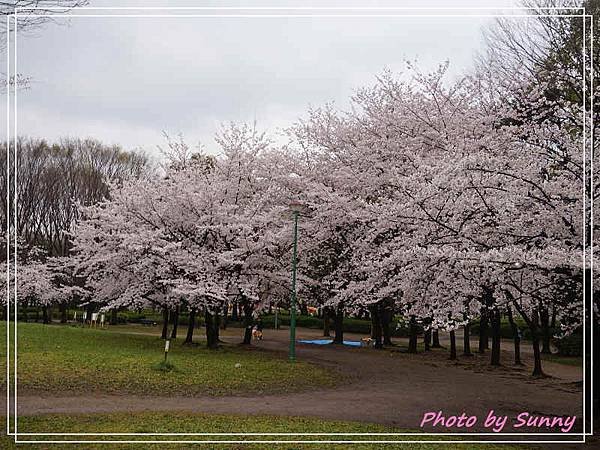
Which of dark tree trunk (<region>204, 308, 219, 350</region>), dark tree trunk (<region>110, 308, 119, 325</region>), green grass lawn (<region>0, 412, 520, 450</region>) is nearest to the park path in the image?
green grass lawn (<region>0, 412, 520, 450</region>)

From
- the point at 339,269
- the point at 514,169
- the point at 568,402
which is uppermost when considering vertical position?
the point at 514,169

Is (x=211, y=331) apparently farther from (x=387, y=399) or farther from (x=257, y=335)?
(x=387, y=399)

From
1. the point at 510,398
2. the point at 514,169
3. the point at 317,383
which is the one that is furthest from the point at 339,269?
the point at 514,169

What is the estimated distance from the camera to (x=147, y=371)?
1267 centimetres

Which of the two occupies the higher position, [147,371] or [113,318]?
[147,371]

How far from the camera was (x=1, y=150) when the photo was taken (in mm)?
9102

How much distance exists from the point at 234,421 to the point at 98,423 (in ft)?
5.72

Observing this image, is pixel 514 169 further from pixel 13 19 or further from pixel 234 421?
pixel 13 19

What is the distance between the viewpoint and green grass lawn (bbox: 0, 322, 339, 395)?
36.5 ft

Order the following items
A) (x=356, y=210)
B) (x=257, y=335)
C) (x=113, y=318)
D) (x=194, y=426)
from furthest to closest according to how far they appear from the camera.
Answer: (x=113, y=318) → (x=257, y=335) → (x=356, y=210) → (x=194, y=426)

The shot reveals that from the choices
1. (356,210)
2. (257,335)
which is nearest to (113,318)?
(257,335)

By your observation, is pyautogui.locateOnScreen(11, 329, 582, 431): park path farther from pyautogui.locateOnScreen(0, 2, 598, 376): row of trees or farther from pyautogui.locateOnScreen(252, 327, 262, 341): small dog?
pyautogui.locateOnScreen(252, 327, 262, 341): small dog

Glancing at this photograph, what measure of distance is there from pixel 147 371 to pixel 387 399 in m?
5.12

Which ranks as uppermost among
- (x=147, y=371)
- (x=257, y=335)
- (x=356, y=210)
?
(x=356, y=210)
